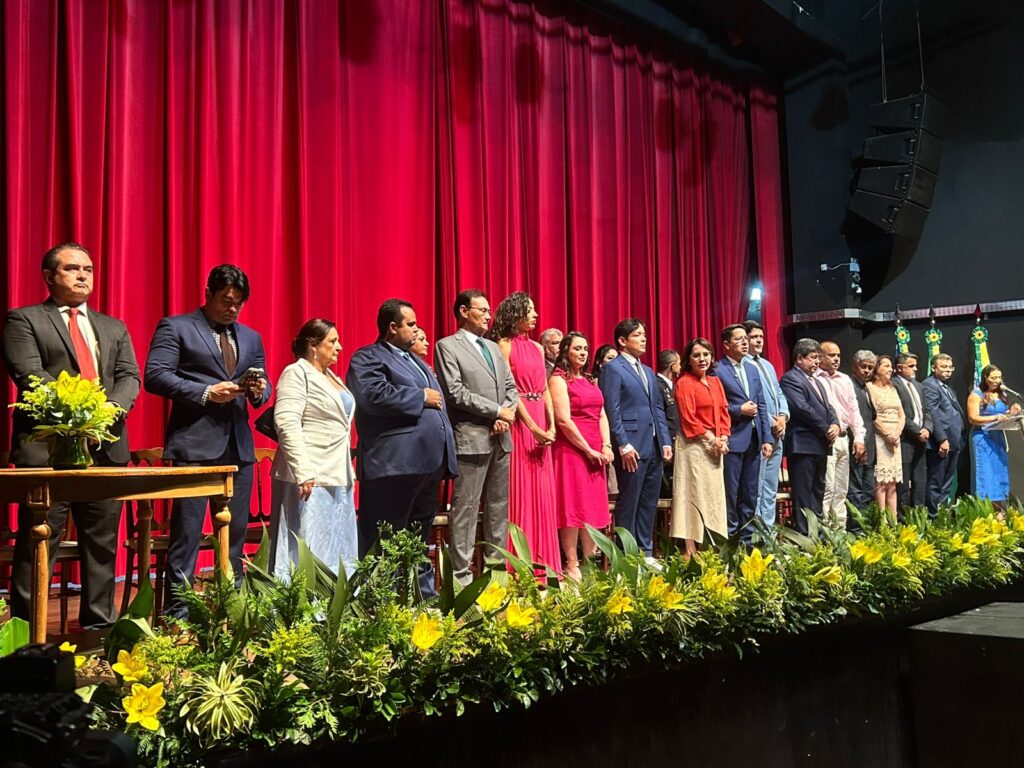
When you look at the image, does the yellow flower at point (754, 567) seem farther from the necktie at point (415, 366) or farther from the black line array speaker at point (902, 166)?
the black line array speaker at point (902, 166)

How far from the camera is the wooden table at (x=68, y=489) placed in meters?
2.38

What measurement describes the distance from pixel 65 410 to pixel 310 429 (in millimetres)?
1092

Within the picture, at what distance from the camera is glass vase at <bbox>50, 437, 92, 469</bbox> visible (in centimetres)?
247

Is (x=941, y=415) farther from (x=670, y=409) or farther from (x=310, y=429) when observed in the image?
(x=310, y=429)

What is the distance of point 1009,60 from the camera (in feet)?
28.4

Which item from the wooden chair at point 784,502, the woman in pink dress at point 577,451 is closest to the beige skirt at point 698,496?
the woman in pink dress at point 577,451

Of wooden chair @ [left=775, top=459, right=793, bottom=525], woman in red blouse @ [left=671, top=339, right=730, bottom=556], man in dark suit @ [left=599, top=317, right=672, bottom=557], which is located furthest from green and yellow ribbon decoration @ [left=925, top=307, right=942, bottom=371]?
man in dark suit @ [left=599, top=317, right=672, bottom=557]

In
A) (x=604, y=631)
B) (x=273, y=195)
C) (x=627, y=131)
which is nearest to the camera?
(x=604, y=631)

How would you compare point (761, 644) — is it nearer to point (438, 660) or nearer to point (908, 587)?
point (908, 587)

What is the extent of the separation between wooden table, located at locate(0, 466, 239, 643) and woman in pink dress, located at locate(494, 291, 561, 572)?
75.2 inches

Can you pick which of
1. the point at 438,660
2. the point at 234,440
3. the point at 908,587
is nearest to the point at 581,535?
the point at 234,440

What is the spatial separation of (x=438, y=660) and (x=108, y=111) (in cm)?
405

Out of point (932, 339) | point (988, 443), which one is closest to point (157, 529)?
point (988, 443)

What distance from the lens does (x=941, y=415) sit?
7.41 m
